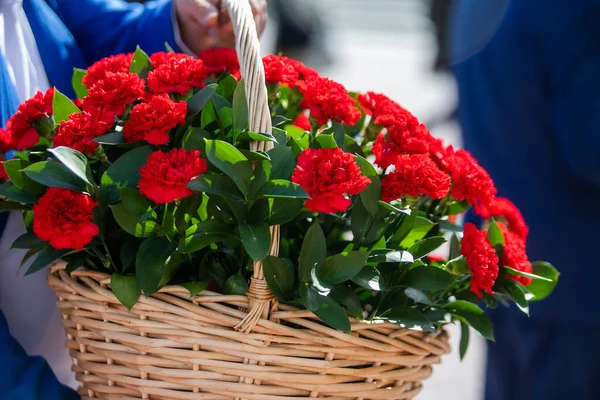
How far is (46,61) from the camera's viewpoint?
35.5 inches

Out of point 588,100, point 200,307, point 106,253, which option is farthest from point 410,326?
point 588,100

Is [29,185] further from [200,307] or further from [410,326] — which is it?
[410,326]

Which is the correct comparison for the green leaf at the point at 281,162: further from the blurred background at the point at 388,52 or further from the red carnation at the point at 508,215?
the blurred background at the point at 388,52

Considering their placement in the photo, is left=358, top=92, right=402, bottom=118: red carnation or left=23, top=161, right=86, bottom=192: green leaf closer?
left=23, top=161, right=86, bottom=192: green leaf

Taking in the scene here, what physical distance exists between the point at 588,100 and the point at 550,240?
0.31 metres

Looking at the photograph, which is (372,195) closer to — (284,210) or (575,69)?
(284,210)

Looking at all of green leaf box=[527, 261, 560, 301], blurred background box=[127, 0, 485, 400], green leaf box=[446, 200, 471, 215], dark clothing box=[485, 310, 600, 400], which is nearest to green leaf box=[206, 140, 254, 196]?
green leaf box=[446, 200, 471, 215]

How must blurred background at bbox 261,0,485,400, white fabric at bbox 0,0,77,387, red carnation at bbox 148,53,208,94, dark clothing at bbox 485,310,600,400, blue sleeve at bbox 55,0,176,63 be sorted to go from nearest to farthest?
1. red carnation at bbox 148,53,208,94
2. white fabric at bbox 0,0,77,387
3. blue sleeve at bbox 55,0,176,63
4. dark clothing at bbox 485,310,600,400
5. blurred background at bbox 261,0,485,400

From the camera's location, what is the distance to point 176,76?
75 centimetres

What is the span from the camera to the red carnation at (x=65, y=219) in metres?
0.67

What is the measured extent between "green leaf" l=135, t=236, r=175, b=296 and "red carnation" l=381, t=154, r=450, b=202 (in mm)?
228

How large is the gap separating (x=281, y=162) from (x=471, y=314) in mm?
295

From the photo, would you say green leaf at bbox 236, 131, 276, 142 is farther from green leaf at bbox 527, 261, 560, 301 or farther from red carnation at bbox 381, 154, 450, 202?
green leaf at bbox 527, 261, 560, 301

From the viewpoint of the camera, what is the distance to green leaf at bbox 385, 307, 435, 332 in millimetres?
725
